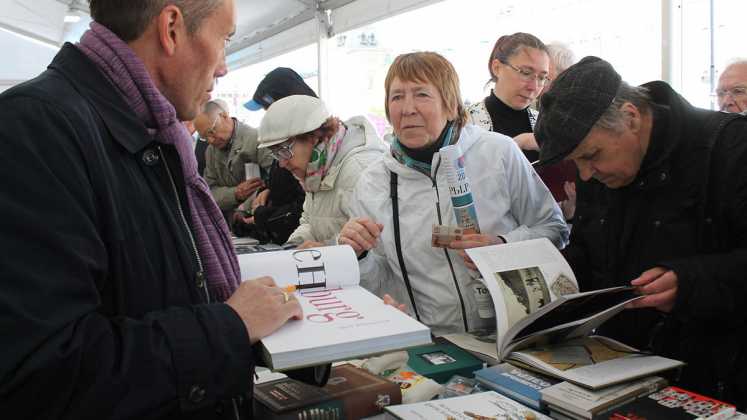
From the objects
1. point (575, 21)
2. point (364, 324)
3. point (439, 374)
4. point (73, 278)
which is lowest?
point (439, 374)

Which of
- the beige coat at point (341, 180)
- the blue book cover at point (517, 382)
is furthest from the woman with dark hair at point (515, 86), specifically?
the blue book cover at point (517, 382)

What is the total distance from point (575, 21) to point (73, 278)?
3446 mm

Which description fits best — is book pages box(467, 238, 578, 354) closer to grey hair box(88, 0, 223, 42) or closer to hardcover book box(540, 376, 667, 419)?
hardcover book box(540, 376, 667, 419)

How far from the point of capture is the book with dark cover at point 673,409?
3.50 feet

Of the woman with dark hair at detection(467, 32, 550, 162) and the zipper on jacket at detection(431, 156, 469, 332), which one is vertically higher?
the woman with dark hair at detection(467, 32, 550, 162)

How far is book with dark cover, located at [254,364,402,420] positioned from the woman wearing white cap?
1361 mm

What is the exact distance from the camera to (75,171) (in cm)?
79

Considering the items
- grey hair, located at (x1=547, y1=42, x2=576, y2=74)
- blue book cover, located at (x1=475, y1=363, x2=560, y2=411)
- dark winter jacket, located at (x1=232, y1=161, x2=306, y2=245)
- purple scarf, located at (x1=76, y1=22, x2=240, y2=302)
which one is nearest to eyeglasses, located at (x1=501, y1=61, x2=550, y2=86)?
grey hair, located at (x1=547, y1=42, x2=576, y2=74)

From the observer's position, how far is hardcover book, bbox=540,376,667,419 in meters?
1.08

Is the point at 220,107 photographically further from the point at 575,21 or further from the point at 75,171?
the point at 75,171

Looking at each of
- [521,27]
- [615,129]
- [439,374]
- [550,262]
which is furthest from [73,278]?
[521,27]

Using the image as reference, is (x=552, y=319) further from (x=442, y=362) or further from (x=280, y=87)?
(x=280, y=87)

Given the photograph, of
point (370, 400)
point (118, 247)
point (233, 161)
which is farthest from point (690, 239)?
point (233, 161)

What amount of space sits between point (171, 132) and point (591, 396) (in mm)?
932
